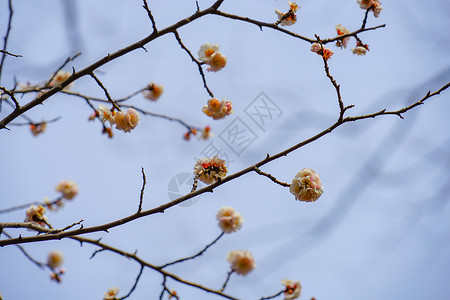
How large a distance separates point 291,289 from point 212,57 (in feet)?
7.29

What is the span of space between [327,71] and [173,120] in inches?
83.1

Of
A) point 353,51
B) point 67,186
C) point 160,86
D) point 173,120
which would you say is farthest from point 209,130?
point 353,51

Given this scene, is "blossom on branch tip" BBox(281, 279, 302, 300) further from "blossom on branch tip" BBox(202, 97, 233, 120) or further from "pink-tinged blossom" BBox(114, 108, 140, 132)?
"pink-tinged blossom" BBox(114, 108, 140, 132)

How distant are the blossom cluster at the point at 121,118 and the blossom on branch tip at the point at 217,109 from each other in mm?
676

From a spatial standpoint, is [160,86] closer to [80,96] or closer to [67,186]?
[80,96]

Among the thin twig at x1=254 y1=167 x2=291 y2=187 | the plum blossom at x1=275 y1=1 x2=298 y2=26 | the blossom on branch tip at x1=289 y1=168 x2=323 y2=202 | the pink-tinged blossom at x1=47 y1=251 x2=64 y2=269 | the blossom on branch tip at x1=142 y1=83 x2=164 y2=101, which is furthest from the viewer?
the pink-tinged blossom at x1=47 y1=251 x2=64 y2=269

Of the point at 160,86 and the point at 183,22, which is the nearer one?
the point at 183,22

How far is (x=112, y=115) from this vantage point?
3012 millimetres

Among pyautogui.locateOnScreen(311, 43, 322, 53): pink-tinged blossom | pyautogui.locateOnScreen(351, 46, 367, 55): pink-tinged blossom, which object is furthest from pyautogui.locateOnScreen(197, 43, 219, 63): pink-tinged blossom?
pyautogui.locateOnScreen(351, 46, 367, 55): pink-tinged blossom

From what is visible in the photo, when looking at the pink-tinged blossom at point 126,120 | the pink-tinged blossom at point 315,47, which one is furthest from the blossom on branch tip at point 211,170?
the pink-tinged blossom at point 315,47

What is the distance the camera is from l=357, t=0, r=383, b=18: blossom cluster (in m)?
2.90

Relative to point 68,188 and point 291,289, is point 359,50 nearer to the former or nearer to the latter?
point 291,289

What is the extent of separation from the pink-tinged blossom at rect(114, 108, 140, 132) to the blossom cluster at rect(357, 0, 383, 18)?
2.30 metres

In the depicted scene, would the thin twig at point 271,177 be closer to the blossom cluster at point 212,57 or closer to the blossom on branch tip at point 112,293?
the blossom cluster at point 212,57
